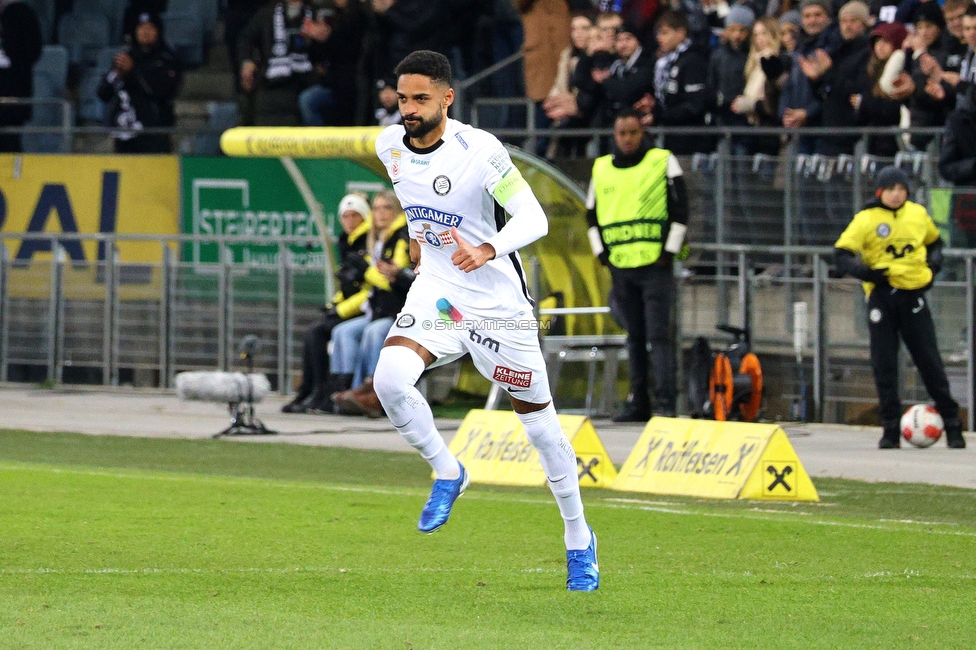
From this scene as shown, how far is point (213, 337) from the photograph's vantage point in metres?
19.1

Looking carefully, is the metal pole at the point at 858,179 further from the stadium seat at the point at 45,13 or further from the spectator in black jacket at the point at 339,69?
the stadium seat at the point at 45,13

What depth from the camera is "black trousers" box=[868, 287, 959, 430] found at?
1370 centimetres

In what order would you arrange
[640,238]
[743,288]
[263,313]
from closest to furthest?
[640,238], [743,288], [263,313]

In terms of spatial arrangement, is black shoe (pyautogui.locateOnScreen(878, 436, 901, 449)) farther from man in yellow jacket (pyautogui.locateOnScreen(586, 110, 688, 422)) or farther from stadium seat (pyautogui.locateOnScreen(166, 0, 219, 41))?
stadium seat (pyautogui.locateOnScreen(166, 0, 219, 41))

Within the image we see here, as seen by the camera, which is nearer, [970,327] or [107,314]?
[970,327]

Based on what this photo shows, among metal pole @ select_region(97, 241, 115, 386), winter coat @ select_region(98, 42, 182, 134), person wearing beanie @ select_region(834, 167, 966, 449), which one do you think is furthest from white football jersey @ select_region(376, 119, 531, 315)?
winter coat @ select_region(98, 42, 182, 134)

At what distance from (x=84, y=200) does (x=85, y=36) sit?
6.05m

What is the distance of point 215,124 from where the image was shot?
23391 mm

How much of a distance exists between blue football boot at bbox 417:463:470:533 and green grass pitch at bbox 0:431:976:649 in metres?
0.27

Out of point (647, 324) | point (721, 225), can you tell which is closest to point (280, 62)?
point (721, 225)

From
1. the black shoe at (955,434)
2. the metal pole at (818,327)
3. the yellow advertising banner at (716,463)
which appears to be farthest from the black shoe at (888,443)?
the yellow advertising banner at (716,463)

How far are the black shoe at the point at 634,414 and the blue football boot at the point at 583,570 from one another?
820 cm

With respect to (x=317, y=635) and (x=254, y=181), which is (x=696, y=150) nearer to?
(x=254, y=181)

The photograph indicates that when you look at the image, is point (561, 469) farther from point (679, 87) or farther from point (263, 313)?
point (263, 313)
